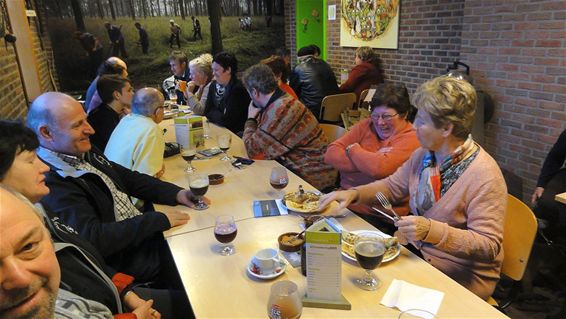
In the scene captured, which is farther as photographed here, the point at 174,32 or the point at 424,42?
the point at 174,32

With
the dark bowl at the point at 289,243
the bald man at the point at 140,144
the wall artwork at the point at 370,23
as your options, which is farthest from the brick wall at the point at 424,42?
the dark bowl at the point at 289,243

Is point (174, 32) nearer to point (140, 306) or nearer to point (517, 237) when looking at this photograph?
point (140, 306)

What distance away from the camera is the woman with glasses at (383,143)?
85.9 inches

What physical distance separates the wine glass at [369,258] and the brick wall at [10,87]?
2.53 m

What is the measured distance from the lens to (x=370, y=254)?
121cm

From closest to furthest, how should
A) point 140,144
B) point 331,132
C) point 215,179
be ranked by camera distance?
point 215,179
point 140,144
point 331,132

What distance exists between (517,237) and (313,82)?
3.54 m

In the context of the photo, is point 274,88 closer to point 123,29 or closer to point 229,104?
point 229,104

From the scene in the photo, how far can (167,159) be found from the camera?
272 cm

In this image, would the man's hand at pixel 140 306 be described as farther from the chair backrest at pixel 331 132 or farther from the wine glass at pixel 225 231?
the chair backrest at pixel 331 132

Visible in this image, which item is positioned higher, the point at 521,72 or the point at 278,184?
the point at 521,72

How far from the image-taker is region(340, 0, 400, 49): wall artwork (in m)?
4.90

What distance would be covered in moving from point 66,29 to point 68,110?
5.01 m

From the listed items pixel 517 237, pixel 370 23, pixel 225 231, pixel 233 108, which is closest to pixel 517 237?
pixel 517 237
